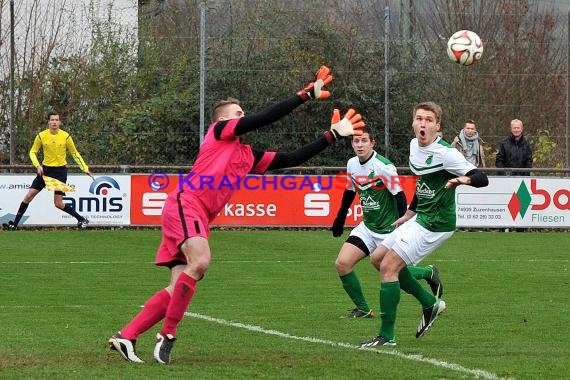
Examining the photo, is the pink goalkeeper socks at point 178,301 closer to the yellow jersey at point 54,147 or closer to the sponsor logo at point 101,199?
the yellow jersey at point 54,147

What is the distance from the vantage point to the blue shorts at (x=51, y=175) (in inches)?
Answer: 886

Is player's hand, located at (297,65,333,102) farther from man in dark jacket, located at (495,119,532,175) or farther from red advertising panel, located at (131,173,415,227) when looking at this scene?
man in dark jacket, located at (495,119,532,175)

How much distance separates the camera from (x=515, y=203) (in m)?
24.6

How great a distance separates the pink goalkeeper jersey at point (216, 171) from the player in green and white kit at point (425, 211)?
167 cm

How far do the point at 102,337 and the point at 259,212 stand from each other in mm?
14294

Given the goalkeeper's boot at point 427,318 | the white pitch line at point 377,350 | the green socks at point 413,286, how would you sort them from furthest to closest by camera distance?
the green socks at point 413,286, the goalkeeper's boot at point 427,318, the white pitch line at point 377,350

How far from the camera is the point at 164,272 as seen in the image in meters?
16.1

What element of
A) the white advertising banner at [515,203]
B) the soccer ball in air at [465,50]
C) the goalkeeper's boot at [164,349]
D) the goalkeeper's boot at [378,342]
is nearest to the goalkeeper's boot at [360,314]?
the goalkeeper's boot at [378,342]

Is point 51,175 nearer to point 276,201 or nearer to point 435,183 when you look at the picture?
point 276,201

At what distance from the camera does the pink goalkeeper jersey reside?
8.54 metres

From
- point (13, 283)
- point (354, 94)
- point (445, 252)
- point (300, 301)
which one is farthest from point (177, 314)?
point (354, 94)

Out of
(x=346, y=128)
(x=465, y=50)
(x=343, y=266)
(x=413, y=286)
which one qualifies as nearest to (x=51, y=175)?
(x=465, y=50)

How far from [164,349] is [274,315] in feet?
11.0

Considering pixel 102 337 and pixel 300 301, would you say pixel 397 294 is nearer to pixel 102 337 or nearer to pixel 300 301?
pixel 102 337
